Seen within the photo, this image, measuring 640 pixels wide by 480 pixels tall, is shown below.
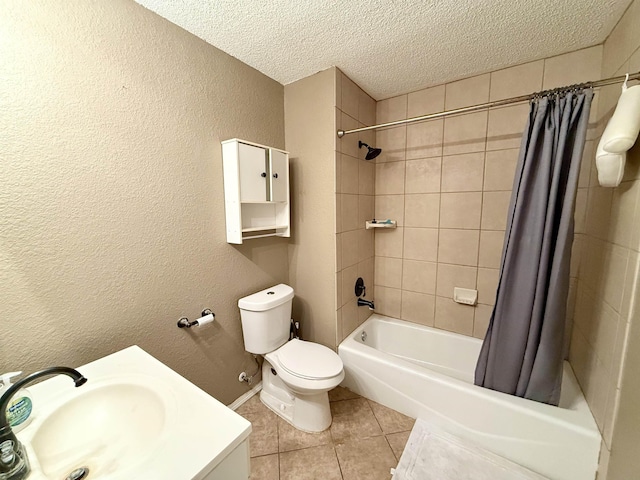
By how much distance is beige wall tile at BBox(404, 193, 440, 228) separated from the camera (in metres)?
1.93

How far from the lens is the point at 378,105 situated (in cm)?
211

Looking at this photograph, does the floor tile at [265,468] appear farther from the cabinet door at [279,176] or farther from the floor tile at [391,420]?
the cabinet door at [279,176]

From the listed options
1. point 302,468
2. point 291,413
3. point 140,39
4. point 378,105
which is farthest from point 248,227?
point 378,105

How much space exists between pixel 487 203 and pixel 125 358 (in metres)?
2.20

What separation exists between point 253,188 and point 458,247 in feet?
5.01

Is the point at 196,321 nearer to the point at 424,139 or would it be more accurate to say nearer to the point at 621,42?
the point at 424,139

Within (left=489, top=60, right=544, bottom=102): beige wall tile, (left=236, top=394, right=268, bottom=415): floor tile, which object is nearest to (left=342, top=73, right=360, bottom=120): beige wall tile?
(left=489, top=60, right=544, bottom=102): beige wall tile

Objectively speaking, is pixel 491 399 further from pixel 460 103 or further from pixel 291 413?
pixel 460 103

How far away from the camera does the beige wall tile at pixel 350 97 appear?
1.70m

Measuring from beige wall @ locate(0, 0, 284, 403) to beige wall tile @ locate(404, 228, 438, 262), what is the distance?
1.36 meters

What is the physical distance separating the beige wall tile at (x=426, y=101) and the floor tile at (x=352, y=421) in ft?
7.05

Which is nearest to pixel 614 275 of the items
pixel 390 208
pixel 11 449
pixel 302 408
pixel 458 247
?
pixel 458 247

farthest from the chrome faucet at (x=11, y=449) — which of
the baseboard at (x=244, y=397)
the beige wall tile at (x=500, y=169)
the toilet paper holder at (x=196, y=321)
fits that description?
the beige wall tile at (x=500, y=169)

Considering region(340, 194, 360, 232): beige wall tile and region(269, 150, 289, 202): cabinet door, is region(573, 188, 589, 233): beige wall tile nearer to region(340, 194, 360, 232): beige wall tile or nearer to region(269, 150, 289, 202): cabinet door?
region(340, 194, 360, 232): beige wall tile
